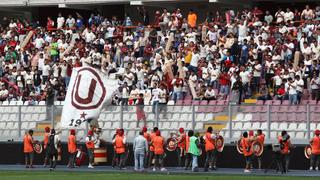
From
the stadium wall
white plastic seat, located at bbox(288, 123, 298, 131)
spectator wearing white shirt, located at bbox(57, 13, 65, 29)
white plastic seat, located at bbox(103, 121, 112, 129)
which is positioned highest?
spectator wearing white shirt, located at bbox(57, 13, 65, 29)

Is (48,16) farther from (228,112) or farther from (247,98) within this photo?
(228,112)

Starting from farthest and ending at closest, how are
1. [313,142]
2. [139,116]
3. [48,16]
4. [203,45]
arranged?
[48,16] < [203,45] < [139,116] < [313,142]

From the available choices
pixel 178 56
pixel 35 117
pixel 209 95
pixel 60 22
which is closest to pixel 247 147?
pixel 209 95

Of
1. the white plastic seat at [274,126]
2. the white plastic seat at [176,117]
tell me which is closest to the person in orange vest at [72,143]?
the white plastic seat at [176,117]

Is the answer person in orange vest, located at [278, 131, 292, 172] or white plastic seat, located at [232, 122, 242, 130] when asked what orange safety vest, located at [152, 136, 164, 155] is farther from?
person in orange vest, located at [278, 131, 292, 172]

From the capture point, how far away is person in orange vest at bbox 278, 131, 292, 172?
135ft

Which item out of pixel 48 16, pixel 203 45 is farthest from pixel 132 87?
pixel 48 16

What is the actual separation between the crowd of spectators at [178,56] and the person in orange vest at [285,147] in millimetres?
4422

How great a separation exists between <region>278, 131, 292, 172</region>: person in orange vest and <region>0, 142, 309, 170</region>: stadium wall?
2.92ft

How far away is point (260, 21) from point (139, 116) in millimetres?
11554

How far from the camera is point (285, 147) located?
136 feet

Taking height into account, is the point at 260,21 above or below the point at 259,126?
above

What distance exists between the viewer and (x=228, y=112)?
43.1m

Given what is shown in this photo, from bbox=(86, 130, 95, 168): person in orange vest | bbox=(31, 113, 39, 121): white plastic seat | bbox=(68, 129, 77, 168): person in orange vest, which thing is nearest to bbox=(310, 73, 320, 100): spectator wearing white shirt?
bbox=(86, 130, 95, 168): person in orange vest
